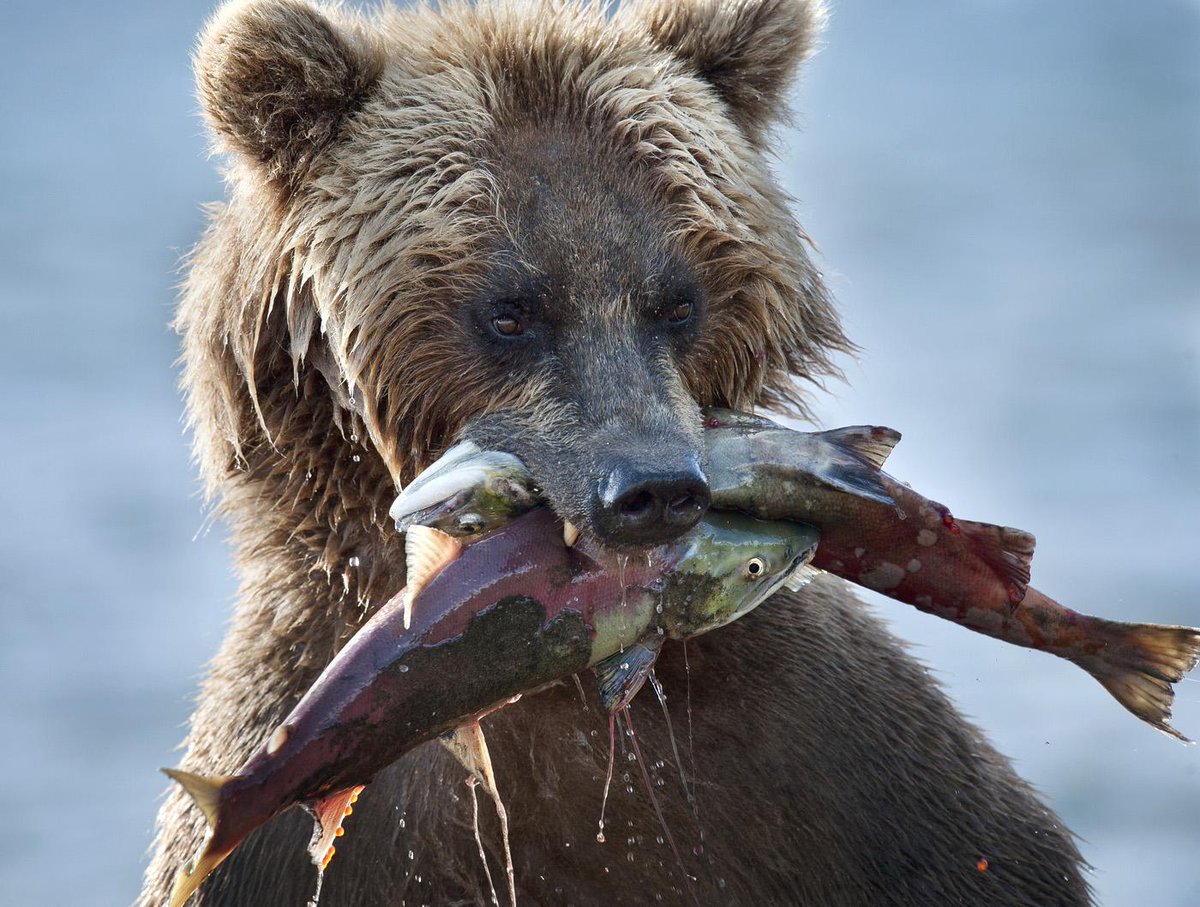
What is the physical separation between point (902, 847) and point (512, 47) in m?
2.35

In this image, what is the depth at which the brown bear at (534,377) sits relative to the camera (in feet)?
12.2

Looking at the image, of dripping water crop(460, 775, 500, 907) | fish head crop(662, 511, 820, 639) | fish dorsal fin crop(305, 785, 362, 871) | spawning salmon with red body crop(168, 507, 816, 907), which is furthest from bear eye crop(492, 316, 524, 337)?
fish dorsal fin crop(305, 785, 362, 871)

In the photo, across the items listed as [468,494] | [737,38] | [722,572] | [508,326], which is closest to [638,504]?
[722,572]

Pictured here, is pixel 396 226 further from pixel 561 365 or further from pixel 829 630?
pixel 829 630

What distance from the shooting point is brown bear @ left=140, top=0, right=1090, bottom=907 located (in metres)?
3.73

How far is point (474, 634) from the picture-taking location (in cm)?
293

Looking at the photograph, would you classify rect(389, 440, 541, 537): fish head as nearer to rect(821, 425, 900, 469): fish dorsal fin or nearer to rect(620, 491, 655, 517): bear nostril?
rect(620, 491, 655, 517): bear nostril

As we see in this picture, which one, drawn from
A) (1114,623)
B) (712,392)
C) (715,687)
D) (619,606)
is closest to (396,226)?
(712,392)

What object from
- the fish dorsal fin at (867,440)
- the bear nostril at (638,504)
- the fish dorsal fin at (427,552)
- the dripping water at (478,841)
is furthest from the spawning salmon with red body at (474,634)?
the dripping water at (478,841)

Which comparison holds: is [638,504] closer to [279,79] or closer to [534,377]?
[534,377]

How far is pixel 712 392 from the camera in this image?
4027mm

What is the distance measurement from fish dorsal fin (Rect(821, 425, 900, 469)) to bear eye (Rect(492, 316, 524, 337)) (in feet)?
2.61

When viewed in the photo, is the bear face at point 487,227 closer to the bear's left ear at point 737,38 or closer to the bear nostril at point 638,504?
the bear's left ear at point 737,38

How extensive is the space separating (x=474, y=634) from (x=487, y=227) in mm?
1201
